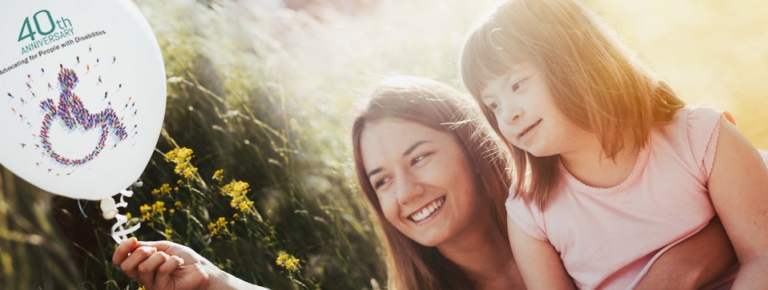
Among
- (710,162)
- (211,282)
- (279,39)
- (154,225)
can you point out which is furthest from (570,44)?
(154,225)

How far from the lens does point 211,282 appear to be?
6.19 feet

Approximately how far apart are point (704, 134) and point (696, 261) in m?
0.29

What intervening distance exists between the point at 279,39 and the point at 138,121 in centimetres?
56

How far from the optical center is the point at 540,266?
1747mm

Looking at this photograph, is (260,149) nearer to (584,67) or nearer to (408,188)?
(408,188)

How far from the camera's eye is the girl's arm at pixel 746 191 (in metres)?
1.54

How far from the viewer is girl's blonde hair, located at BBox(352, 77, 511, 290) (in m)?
1.83

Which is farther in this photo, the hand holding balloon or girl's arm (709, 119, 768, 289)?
the hand holding balloon

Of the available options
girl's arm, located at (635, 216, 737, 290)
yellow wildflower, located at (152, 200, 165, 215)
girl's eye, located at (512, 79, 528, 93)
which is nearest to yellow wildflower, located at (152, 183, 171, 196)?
yellow wildflower, located at (152, 200, 165, 215)

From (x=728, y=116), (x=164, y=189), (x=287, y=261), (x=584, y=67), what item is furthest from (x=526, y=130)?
(x=164, y=189)

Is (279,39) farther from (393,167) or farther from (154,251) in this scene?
(154,251)

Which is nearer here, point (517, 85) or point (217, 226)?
point (517, 85)

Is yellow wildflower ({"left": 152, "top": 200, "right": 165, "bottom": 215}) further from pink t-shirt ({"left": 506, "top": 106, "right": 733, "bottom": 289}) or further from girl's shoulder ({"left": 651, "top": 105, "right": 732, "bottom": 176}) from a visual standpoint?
girl's shoulder ({"left": 651, "top": 105, "right": 732, "bottom": 176})

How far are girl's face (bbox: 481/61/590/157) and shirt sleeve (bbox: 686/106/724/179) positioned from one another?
0.72 feet
